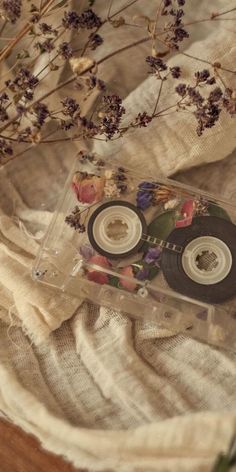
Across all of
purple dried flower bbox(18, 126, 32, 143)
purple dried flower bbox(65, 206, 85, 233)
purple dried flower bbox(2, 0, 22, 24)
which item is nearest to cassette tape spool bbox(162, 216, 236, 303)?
purple dried flower bbox(65, 206, 85, 233)

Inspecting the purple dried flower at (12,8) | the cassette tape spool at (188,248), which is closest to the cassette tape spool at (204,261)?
the cassette tape spool at (188,248)

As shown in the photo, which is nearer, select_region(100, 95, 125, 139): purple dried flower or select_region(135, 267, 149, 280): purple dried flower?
select_region(100, 95, 125, 139): purple dried flower

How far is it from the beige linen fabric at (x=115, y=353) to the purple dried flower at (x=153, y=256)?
90 mm

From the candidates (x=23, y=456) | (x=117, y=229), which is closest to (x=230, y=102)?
(x=117, y=229)

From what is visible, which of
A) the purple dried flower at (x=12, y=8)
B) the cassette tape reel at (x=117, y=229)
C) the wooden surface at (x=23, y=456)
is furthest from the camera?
the cassette tape reel at (x=117, y=229)

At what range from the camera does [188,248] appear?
0.92 m

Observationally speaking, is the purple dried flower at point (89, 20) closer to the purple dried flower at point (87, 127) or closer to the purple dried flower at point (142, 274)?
the purple dried flower at point (87, 127)

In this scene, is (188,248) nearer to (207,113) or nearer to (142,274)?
(142,274)

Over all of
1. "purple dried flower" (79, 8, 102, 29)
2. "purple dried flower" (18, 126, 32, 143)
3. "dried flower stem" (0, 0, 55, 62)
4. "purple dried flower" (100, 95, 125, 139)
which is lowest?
"purple dried flower" (18, 126, 32, 143)

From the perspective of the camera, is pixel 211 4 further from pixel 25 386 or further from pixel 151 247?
pixel 25 386

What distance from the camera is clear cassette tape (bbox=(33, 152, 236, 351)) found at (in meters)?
0.89

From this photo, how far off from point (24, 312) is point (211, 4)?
575 mm

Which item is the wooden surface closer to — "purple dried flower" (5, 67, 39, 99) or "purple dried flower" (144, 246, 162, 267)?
"purple dried flower" (144, 246, 162, 267)

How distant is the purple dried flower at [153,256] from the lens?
2.98 feet
